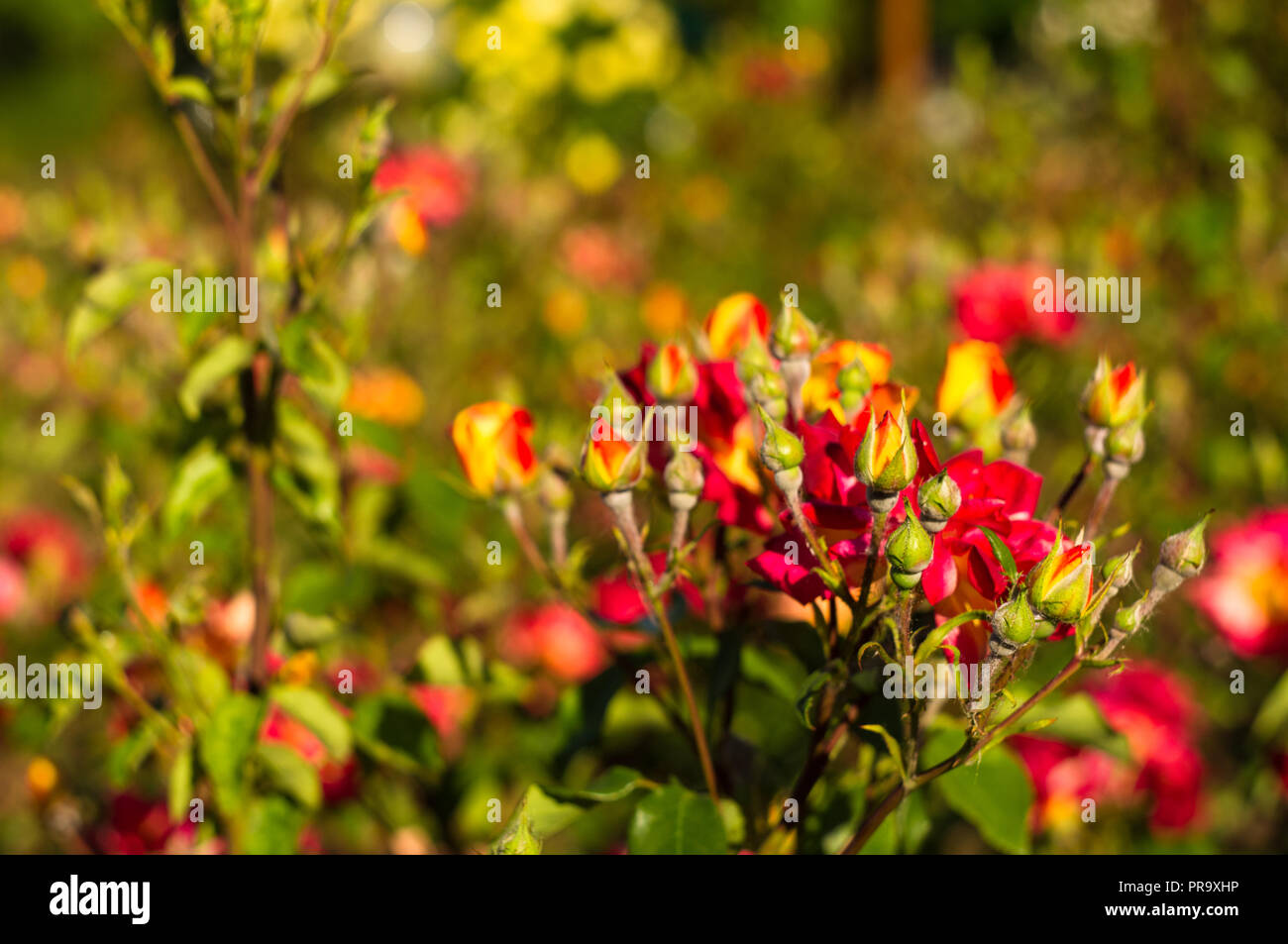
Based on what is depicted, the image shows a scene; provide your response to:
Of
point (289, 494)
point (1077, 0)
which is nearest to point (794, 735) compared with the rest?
point (289, 494)

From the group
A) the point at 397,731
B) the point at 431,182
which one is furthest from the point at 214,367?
the point at 431,182

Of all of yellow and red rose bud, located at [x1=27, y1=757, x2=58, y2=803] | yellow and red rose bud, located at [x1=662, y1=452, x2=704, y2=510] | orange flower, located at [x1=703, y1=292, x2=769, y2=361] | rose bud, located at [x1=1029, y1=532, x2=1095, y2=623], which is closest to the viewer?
rose bud, located at [x1=1029, y1=532, x2=1095, y2=623]

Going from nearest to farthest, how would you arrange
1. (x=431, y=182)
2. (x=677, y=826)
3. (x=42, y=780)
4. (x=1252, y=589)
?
(x=677, y=826) < (x=42, y=780) < (x=1252, y=589) < (x=431, y=182)

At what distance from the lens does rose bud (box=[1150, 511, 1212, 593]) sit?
522mm

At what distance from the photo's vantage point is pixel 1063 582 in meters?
0.47

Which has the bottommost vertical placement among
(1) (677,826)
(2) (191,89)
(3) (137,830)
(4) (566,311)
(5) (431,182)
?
(3) (137,830)

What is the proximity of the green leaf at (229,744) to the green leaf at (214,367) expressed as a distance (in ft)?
0.74

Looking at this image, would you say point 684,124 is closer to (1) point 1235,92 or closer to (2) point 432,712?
(1) point 1235,92

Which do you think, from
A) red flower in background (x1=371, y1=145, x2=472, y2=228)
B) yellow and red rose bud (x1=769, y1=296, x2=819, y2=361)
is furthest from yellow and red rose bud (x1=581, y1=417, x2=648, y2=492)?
red flower in background (x1=371, y1=145, x2=472, y2=228)

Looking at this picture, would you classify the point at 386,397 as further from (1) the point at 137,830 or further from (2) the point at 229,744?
(2) the point at 229,744

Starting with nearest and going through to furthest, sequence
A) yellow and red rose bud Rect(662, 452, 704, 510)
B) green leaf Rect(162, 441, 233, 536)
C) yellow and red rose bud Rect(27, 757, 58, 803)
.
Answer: yellow and red rose bud Rect(662, 452, 704, 510) → green leaf Rect(162, 441, 233, 536) → yellow and red rose bud Rect(27, 757, 58, 803)

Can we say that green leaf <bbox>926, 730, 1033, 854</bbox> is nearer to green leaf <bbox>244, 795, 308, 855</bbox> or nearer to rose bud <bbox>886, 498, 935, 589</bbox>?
rose bud <bbox>886, 498, 935, 589</bbox>

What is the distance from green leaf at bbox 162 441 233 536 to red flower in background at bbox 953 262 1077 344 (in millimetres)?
782

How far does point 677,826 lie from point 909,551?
0.70 feet
